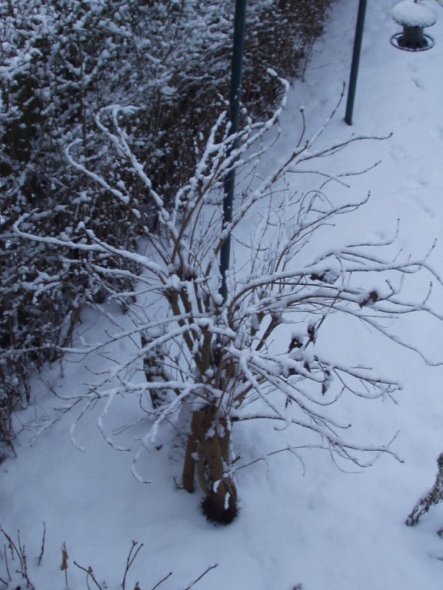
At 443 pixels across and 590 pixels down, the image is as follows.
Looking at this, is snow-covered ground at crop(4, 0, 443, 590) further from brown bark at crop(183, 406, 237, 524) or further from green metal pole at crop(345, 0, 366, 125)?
green metal pole at crop(345, 0, 366, 125)

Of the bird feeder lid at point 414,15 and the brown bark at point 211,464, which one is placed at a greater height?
the bird feeder lid at point 414,15

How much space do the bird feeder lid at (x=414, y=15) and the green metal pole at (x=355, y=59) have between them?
112 cm

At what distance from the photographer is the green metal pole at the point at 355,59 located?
6.19m

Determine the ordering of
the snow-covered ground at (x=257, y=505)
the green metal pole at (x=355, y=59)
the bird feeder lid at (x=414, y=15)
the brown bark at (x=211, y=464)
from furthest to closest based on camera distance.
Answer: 1. the green metal pole at (x=355, y=59)
2. the bird feeder lid at (x=414, y=15)
3. the snow-covered ground at (x=257, y=505)
4. the brown bark at (x=211, y=464)

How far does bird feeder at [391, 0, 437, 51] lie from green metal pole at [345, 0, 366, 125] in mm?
954

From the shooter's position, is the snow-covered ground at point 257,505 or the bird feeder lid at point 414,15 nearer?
the snow-covered ground at point 257,505

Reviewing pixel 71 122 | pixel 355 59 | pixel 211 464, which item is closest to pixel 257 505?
pixel 211 464

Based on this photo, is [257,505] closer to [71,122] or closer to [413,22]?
[71,122]

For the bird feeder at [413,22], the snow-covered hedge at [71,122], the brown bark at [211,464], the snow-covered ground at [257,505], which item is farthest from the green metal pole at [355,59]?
the brown bark at [211,464]

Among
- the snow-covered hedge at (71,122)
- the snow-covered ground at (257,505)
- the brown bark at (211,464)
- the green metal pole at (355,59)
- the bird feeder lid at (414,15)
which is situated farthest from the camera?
the green metal pole at (355,59)

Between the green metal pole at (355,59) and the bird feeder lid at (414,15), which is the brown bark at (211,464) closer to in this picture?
the bird feeder lid at (414,15)

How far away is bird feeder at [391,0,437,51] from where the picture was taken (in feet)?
16.3

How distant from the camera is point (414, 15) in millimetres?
4980


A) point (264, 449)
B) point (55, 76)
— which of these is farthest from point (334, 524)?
point (55, 76)
